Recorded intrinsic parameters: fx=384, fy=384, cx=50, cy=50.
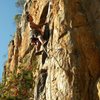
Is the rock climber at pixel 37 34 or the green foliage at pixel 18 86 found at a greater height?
the rock climber at pixel 37 34

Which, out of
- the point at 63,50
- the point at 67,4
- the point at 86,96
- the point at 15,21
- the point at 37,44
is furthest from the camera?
the point at 15,21

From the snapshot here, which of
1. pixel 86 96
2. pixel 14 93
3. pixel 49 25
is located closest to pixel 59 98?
pixel 86 96

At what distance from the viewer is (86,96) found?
13164 millimetres

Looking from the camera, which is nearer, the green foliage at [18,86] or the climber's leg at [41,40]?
the climber's leg at [41,40]

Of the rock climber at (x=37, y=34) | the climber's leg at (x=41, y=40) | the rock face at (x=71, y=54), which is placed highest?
the rock climber at (x=37, y=34)

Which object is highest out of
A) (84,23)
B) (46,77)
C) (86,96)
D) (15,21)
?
(15,21)

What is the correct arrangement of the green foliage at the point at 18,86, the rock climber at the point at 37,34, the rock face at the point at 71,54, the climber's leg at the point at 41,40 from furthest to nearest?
1. the green foliage at the point at 18,86
2. the rock climber at the point at 37,34
3. the climber's leg at the point at 41,40
4. the rock face at the point at 71,54

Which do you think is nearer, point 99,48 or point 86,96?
point 86,96

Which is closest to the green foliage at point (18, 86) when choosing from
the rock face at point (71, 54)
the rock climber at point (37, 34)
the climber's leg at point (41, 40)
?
the rock climber at point (37, 34)

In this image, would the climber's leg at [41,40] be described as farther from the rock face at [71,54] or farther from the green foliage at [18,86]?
the green foliage at [18,86]

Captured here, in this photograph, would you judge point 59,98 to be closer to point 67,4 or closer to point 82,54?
point 82,54

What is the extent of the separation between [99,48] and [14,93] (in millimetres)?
6465

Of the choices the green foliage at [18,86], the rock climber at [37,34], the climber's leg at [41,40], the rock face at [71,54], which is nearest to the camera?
the rock face at [71,54]

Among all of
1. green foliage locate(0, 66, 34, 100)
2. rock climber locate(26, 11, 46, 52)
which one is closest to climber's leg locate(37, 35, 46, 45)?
rock climber locate(26, 11, 46, 52)
